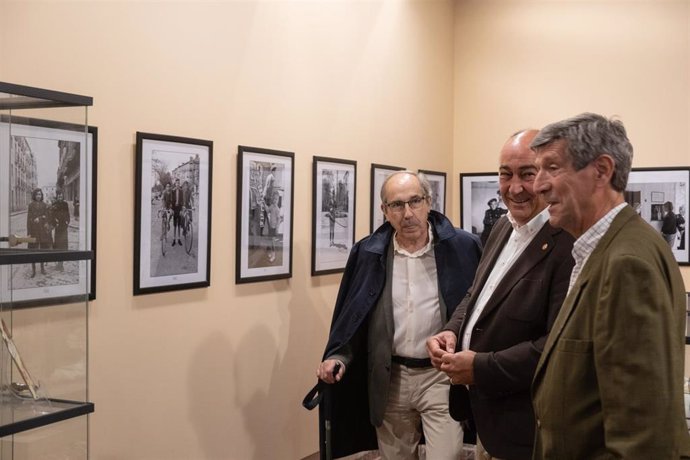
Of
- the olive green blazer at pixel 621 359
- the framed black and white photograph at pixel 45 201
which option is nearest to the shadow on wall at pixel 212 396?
the framed black and white photograph at pixel 45 201

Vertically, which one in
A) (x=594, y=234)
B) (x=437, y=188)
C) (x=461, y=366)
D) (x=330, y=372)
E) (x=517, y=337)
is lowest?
(x=330, y=372)

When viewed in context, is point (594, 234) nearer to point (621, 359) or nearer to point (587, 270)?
point (587, 270)

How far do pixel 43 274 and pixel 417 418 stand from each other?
2038 mm

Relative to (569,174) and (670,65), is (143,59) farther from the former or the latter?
(670,65)

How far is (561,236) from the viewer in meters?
2.87

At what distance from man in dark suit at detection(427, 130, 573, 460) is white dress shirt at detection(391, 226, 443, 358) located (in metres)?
0.77

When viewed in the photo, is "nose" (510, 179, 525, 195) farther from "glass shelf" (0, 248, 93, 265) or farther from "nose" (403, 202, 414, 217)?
"glass shelf" (0, 248, 93, 265)

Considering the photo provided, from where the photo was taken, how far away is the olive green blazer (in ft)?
6.17

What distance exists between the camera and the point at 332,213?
17.4ft

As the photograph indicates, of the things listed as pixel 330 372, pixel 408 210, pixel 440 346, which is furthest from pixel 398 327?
pixel 440 346

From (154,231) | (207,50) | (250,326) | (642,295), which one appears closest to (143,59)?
(207,50)

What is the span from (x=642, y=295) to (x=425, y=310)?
2094mm

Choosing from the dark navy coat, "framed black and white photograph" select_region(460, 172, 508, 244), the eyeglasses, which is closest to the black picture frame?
"framed black and white photograph" select_region(460, 172, 508, 244)

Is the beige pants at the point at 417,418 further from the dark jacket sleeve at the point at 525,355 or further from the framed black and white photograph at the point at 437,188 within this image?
the framed black and white photograph at the point at 437,188
